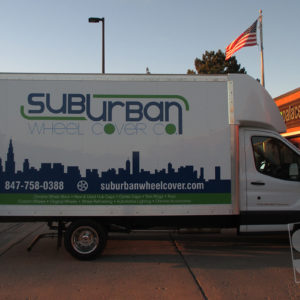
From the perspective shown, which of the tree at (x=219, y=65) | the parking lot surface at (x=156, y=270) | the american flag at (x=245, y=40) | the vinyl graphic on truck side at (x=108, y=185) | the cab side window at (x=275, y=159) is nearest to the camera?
the parking lot surface at (x=156, y=270)

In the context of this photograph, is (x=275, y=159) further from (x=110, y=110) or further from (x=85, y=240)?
(x=85, y=240)

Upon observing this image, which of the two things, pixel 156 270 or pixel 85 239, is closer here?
pixel 156 270

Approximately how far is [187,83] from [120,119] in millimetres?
1386

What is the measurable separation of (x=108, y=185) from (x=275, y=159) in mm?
3119

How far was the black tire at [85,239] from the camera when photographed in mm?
5727

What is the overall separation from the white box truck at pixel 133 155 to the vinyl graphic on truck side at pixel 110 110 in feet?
0.06

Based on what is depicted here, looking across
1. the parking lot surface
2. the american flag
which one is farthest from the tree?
the parking lot surface

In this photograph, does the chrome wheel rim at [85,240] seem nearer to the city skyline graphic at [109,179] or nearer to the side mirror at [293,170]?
the city skyline graphic at [109,179]

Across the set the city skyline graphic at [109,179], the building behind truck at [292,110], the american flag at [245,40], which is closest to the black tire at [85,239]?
the city skyline graphic at [109,179]

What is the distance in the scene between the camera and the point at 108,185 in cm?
561

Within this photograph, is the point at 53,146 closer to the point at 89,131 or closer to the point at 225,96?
the point at 89,131

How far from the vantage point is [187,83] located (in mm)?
5836

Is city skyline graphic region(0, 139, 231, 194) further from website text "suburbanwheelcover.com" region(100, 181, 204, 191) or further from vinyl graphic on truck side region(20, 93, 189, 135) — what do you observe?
vinyl graphic on truck side region(20, 93, 189, 135)

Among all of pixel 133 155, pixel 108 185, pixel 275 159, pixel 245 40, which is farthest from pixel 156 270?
pixel 245 40
